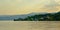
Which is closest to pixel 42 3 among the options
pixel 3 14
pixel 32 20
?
pixel 32 20

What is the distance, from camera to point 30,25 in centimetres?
139

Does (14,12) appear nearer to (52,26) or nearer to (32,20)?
(32,20)

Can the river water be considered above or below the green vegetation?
below

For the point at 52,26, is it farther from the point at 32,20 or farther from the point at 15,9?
the point at 15,9

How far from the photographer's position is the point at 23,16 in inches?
54.9

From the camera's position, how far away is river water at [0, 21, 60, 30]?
4.55 ft

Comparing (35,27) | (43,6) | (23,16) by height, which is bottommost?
(35,27)

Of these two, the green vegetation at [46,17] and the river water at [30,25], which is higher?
the green vegetation at [46,17]

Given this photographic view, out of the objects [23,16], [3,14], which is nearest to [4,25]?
[3,14]

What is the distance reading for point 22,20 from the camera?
139cm

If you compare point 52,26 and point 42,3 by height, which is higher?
point 42,3

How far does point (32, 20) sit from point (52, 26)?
0.25m

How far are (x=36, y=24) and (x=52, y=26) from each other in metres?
0.19

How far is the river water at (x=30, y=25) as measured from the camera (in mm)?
1386
